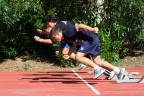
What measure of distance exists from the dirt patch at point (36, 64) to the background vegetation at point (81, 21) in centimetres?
24

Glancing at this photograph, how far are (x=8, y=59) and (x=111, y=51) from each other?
3.65m

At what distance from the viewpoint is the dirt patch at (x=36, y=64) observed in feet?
48.8

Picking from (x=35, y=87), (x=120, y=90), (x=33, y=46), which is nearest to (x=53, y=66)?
(x=33, y=46)

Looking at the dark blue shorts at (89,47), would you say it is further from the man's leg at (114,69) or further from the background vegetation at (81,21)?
the background vegetation at (81,21)

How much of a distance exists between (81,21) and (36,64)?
2.14m

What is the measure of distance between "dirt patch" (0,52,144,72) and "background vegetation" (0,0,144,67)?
0.80ft

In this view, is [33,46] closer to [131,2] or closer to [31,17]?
[31,17]

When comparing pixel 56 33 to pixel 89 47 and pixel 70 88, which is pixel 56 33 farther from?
pixel 70 88

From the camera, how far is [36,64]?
1541 centimetres

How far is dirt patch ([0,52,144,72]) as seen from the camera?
48.8ft

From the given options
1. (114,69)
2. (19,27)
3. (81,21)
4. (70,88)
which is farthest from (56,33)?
(19,27)

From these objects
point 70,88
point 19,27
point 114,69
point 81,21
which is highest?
point 81,21

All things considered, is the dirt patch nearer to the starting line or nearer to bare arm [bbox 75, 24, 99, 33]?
the starting line

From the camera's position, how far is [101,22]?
15.3 m
